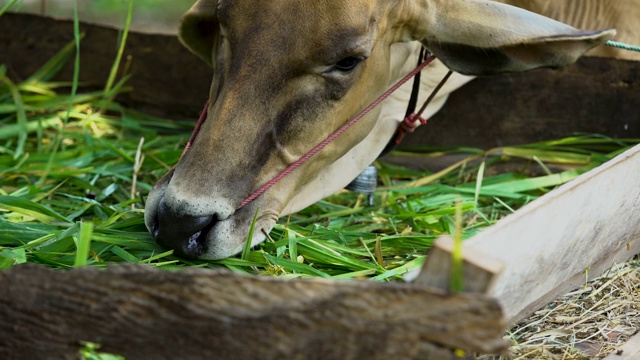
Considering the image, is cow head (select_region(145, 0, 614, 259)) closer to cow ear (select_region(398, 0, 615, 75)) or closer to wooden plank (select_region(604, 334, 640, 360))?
cow ear (select_region(398, 0, 615, 75))

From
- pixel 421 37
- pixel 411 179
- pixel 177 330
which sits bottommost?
pixel 411 179

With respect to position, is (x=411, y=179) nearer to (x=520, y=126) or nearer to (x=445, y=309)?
(x=520, y=126)

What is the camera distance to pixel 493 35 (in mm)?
3139

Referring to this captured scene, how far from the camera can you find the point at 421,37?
128 inches

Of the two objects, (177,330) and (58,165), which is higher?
(177,330)

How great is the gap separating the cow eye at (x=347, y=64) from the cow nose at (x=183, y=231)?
1.98 ft

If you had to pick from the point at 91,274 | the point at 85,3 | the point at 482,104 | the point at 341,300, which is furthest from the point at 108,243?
the point at 85,3

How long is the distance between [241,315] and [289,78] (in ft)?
3.98

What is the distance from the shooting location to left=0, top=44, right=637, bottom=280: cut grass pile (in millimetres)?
2992

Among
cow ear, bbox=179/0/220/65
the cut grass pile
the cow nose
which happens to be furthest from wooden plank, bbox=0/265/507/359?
cow ear, bbox=179/0/220/65

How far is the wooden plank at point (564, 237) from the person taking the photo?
2.18 m

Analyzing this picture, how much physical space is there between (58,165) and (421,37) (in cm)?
160

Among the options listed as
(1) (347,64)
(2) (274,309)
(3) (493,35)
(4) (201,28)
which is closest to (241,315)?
(2) (274,309)

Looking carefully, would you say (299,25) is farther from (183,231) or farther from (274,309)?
(274,309)
